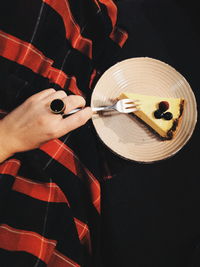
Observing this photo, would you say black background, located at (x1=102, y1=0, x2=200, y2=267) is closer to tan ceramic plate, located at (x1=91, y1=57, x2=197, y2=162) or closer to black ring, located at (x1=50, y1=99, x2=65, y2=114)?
tan ceramic plate, located at (x1=91, y1=57, x2=197, y2=162)

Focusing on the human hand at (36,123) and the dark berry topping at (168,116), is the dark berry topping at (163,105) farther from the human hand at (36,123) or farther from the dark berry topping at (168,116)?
the human hand at (36,123)

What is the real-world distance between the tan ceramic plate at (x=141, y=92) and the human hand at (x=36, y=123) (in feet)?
0.56

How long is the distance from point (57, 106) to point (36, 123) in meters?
0.08

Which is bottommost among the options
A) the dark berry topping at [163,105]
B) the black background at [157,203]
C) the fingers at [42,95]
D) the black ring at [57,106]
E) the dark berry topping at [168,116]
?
the black background at [157,203]

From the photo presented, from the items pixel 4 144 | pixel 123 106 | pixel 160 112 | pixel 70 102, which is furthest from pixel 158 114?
pixel 4 144

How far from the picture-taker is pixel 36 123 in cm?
63

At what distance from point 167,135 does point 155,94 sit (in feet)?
0.55

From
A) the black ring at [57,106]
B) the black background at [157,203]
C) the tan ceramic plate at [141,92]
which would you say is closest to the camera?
the black ring at [57,106]

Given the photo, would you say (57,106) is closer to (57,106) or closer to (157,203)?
(57,106)

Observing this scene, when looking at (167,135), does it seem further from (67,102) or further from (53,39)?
(53,39)

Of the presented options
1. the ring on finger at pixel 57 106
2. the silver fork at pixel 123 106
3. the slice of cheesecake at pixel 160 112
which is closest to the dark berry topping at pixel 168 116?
the slice of cheesecake at pixel 160 112

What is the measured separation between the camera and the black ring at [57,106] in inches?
24.2

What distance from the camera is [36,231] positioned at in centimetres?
67

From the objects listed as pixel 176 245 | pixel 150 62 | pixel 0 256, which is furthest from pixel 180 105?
pixel 0 256
